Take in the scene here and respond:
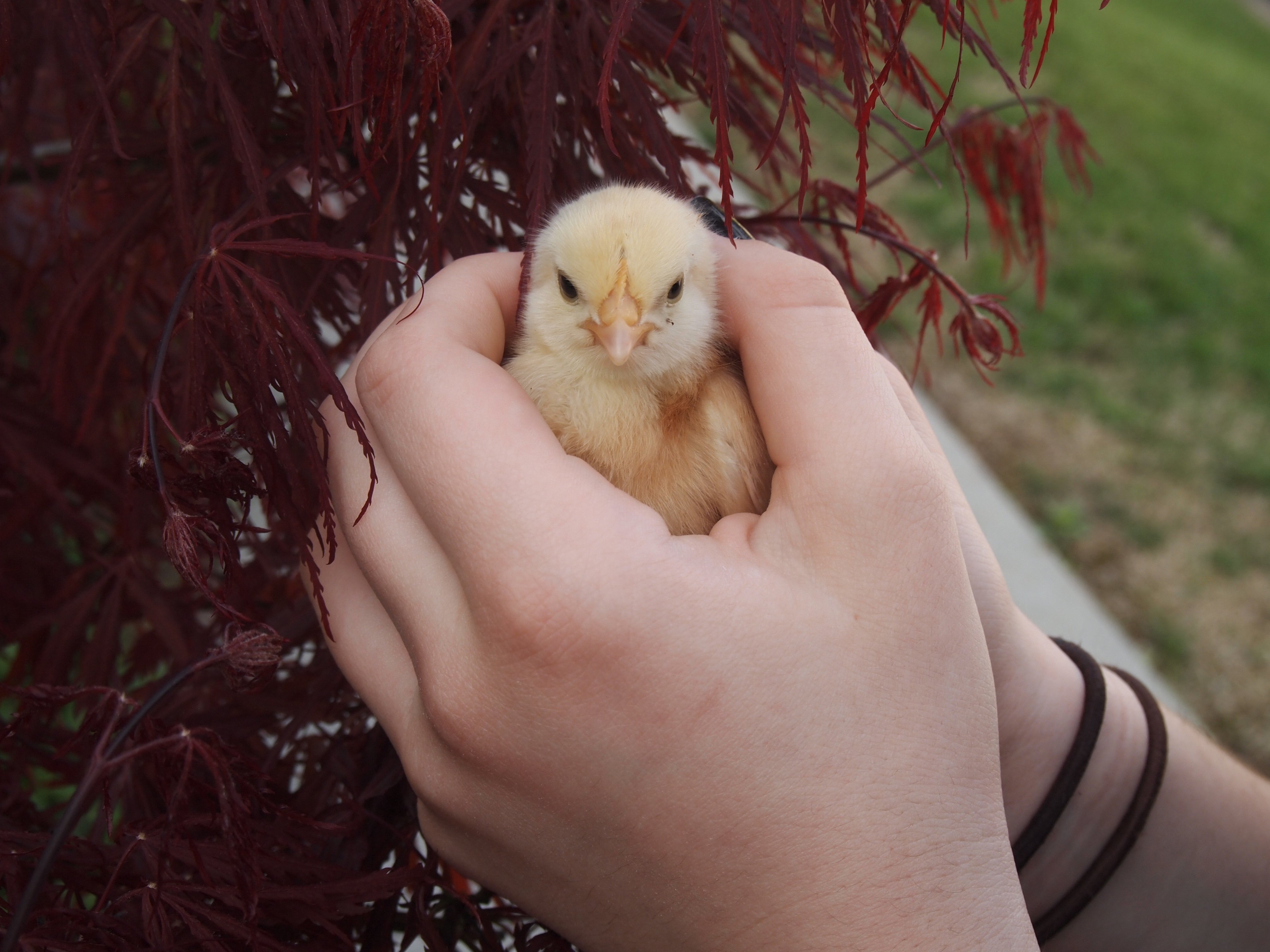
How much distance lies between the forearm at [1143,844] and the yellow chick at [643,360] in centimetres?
74

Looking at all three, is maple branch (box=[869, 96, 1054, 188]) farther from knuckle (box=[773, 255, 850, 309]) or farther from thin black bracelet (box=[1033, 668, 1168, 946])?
thin black bracelet (box=[1033, 668, 1168, 946])

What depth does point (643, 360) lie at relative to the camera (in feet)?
5.23

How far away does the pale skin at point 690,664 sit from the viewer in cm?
110

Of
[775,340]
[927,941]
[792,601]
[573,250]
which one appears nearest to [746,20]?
[573,250]

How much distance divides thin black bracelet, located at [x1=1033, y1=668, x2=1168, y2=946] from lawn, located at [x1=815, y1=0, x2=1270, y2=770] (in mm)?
2992

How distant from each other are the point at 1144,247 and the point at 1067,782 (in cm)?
637

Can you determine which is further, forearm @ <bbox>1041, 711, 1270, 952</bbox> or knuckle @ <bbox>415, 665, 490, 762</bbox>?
forearm @ <bbox>1041, 711, 1270, 952</bbox>

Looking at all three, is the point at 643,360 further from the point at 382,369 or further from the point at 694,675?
the point at 694,675

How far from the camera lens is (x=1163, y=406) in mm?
5832

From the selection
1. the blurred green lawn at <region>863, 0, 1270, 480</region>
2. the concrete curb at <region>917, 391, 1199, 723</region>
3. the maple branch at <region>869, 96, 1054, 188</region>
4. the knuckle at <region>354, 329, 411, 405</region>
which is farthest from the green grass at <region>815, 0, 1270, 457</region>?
the knuckle at <region>354, 329, 411, 405</region>

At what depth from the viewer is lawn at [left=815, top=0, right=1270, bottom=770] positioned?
4762 mm

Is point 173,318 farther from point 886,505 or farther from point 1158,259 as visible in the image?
point 1158,259

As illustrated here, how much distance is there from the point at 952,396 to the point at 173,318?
550cm

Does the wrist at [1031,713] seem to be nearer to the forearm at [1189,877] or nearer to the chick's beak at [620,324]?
the forearm at [1189,877]
